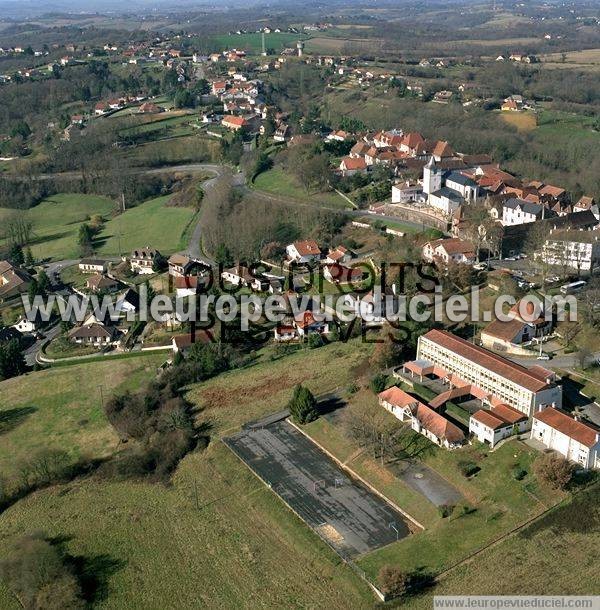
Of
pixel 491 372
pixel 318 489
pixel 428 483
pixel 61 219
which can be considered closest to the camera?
pixel 428 483

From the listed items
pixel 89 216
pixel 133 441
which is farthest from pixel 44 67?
pixel 133 441

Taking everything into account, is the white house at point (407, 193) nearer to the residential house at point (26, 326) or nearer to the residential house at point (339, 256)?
the residential house at point (339, 256)

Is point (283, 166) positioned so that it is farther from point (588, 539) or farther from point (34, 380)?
point (588, 539)

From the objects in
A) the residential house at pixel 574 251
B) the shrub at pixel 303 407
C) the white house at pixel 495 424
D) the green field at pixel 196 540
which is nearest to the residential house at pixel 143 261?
the shrub at pixel 303 407

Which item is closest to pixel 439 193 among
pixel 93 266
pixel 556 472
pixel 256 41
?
pixel 93 266

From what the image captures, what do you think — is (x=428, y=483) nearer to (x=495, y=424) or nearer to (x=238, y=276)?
(x=495, y=424)

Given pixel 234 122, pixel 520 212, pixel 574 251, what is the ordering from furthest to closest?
pixel 234 122 → pixel 520 212 → pixel 574 251

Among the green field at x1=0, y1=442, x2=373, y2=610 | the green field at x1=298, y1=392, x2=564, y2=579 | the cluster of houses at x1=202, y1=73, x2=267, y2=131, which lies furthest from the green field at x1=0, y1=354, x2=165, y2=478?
the cluster of houses at x1=202, y1=73, x2=267, y2=131
